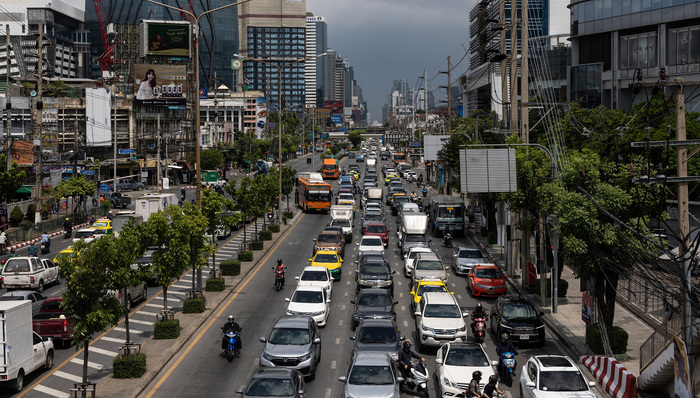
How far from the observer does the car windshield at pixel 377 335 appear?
22.8 metres

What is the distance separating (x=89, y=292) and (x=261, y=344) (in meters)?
7.67

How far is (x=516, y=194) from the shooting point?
33.6 meters

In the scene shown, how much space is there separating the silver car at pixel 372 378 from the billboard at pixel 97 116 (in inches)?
3559

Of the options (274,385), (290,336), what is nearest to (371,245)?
(290,336)

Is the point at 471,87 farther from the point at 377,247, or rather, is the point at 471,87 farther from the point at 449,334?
the point at 449,334

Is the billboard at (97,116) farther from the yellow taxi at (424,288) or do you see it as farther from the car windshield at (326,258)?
the yellow taxi at (424,288)

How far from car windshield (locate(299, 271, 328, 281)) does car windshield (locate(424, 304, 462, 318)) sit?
7.11 metres

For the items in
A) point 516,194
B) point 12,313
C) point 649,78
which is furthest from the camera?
point 649,78

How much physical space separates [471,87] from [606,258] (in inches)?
5063

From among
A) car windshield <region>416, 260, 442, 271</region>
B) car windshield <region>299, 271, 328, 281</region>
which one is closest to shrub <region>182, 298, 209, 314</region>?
car windshield <region>299, 271, 328, 281</region>

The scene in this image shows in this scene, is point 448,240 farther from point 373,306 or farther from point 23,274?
point 23,274

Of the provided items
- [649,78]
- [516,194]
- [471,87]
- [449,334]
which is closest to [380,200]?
[649,78]

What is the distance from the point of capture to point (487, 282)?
3431 cm

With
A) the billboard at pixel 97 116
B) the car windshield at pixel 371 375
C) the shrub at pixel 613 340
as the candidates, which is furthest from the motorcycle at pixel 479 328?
the billboard at pixel 97 116
